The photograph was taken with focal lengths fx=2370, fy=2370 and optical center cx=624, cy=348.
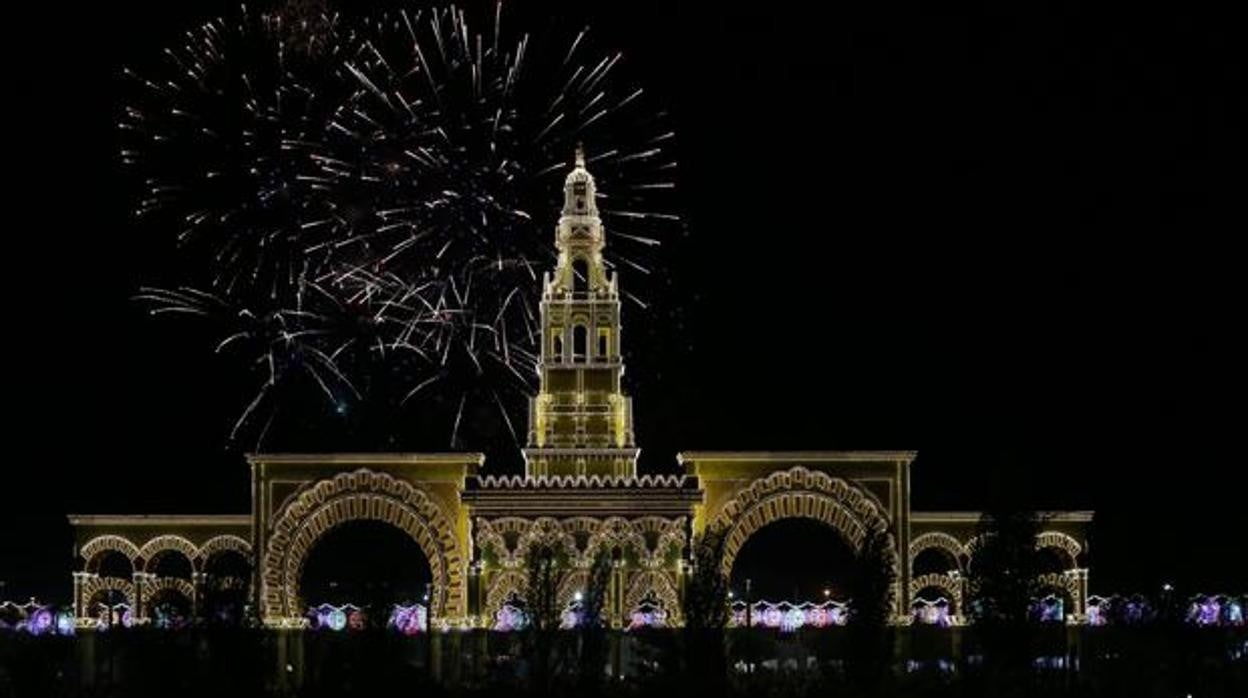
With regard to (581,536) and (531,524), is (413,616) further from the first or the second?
(581,536)

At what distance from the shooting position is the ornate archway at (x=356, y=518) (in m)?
55.2

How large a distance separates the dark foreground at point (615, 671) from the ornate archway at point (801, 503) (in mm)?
8512

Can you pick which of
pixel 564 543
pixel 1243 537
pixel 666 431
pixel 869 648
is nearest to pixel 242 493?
pixel 666 431

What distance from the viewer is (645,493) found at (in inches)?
2162

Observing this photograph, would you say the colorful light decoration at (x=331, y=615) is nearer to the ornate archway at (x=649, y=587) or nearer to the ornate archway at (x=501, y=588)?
the ornate archway at (x=501, y=588)

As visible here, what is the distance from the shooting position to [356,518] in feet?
183

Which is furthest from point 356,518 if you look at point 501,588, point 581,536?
point 581,536

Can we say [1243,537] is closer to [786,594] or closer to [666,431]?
[786,594]

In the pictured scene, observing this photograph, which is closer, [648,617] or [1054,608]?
[648,617]

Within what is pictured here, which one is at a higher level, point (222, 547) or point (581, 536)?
point (581, 536)

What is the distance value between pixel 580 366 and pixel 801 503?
6.52 metres

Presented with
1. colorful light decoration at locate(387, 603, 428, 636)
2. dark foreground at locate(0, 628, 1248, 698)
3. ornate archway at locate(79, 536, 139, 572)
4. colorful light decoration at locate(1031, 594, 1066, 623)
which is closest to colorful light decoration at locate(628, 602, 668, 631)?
colorful light decoration at locate(387, 603, 428, 636)

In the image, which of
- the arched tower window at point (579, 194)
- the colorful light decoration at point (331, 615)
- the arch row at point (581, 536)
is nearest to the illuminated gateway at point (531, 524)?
the arch row at point (581, 536)

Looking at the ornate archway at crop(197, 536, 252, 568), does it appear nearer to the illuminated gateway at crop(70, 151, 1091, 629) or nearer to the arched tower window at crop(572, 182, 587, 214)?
the illuminated gateway at crop(70, 151, 1091, 629)
